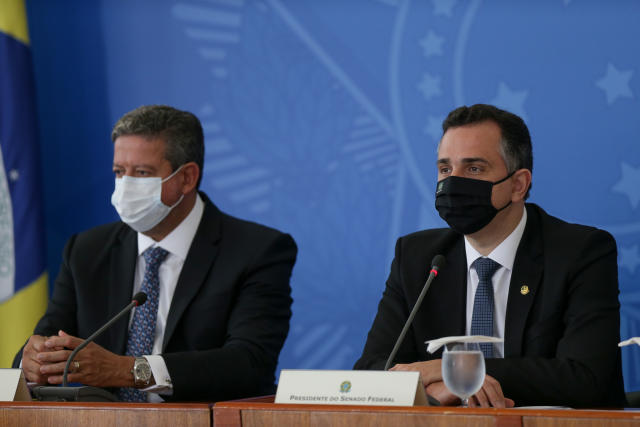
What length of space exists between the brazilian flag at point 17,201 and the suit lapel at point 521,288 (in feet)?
7.61

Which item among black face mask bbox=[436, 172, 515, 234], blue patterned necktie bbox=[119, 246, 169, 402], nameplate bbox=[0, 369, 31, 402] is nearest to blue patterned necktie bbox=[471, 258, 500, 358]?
black face mask bbox=[436, 172, 515, 234]

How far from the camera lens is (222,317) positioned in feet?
9.52

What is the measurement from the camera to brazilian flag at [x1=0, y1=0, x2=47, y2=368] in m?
3.77

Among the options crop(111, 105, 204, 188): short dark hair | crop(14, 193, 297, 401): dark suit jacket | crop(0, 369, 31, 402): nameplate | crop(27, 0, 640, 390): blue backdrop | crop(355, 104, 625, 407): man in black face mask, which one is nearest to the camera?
crop(0, 369, 31, 402): nameplate

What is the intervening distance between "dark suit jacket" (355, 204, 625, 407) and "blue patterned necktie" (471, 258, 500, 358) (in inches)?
1.7

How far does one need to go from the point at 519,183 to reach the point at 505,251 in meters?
0.24

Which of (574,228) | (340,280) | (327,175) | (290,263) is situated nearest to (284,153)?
(327,175)

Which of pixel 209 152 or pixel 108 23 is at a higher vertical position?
pixel 108 23

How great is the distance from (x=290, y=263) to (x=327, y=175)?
815 millimetres

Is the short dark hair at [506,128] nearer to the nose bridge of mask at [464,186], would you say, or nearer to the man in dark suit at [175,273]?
the nose bridge of mask at [464,186]

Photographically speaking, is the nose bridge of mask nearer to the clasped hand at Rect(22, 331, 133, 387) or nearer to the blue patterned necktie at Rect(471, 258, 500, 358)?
the blue patterned necktie at Rect(471, 258, 500, 358)

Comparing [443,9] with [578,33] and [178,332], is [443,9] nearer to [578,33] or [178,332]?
[578,33]

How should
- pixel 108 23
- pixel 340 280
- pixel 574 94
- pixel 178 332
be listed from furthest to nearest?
1. pixel 108 23
2. pixel 340 280
3. pixel 574 94
4. pixel 178 332

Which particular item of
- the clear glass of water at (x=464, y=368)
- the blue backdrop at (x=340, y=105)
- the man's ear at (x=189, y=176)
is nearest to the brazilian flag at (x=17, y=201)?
the blue backdrop at (x=340, y=105)
